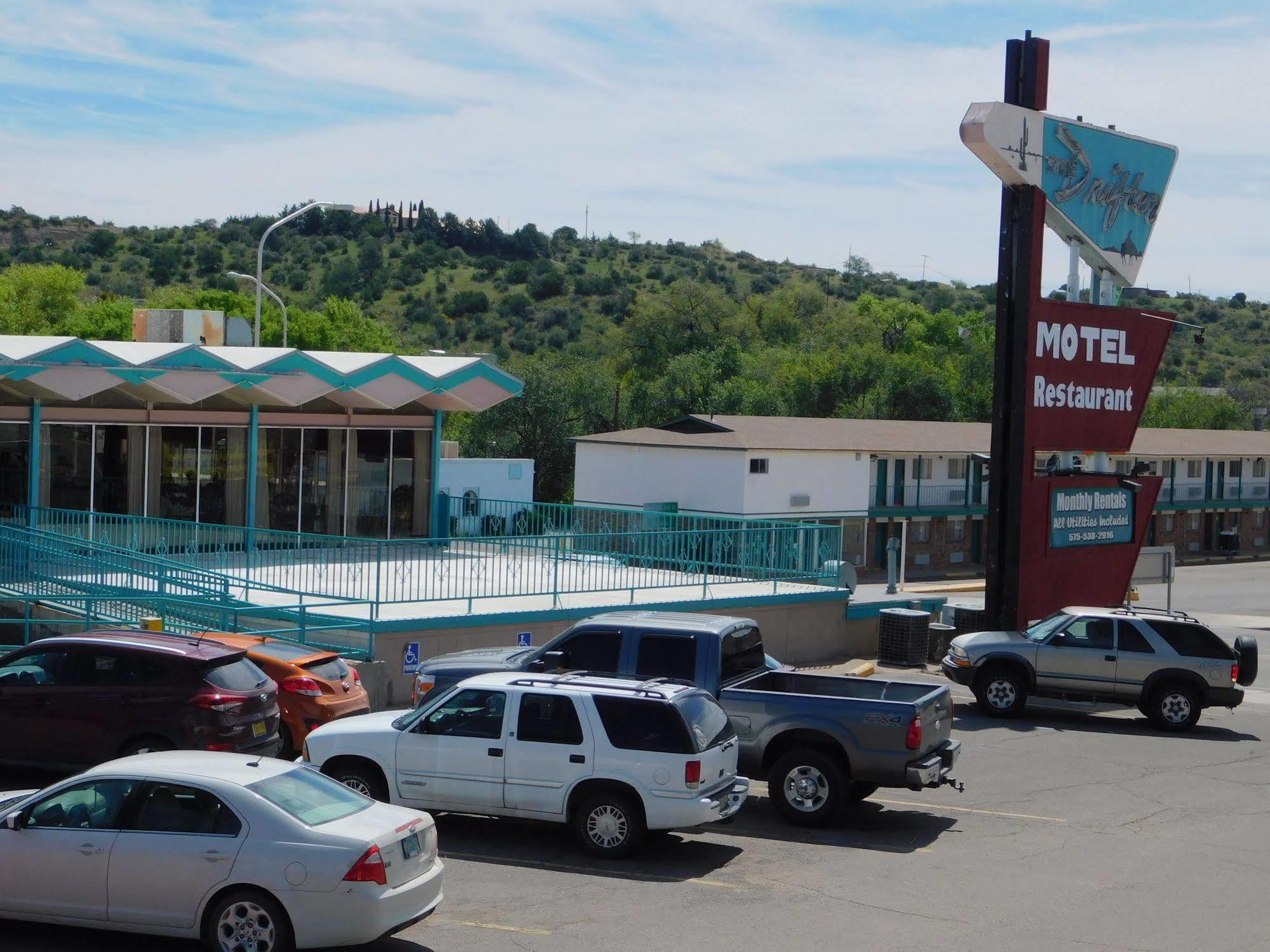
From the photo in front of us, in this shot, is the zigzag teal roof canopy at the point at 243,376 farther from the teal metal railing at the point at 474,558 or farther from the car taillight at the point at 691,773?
the car taillight at the point at 691,773

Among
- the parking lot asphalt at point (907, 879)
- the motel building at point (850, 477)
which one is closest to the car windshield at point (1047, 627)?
the parking lot asphalt at point (907, 879)

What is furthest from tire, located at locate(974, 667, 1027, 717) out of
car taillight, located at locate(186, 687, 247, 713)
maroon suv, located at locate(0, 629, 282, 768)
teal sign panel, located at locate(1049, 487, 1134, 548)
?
car taillight, located at locate(186, 687, 247, 713)

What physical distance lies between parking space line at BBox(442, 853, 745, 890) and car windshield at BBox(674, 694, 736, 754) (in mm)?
1072

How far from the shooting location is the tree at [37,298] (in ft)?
256

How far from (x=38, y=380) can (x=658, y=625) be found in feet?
46.3

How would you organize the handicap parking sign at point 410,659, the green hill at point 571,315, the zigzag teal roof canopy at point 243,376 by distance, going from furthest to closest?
the green hill at point 571,315, the zigzag teal roof canopy at point 243,376, the handicap parking sign at point 410,659

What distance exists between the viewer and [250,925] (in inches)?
340

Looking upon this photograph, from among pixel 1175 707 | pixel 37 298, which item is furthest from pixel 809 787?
pixel 37 298

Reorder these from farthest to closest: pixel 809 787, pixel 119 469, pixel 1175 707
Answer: pixel 119 469, pixel 1175 707, pixel 809 787

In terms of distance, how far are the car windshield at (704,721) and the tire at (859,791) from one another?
7.25 feet

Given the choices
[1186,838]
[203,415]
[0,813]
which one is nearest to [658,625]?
[1186,838]

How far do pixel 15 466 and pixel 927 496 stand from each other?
40.6 metres

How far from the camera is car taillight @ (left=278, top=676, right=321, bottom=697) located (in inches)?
595

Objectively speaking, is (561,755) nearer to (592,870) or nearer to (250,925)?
(592,870)
